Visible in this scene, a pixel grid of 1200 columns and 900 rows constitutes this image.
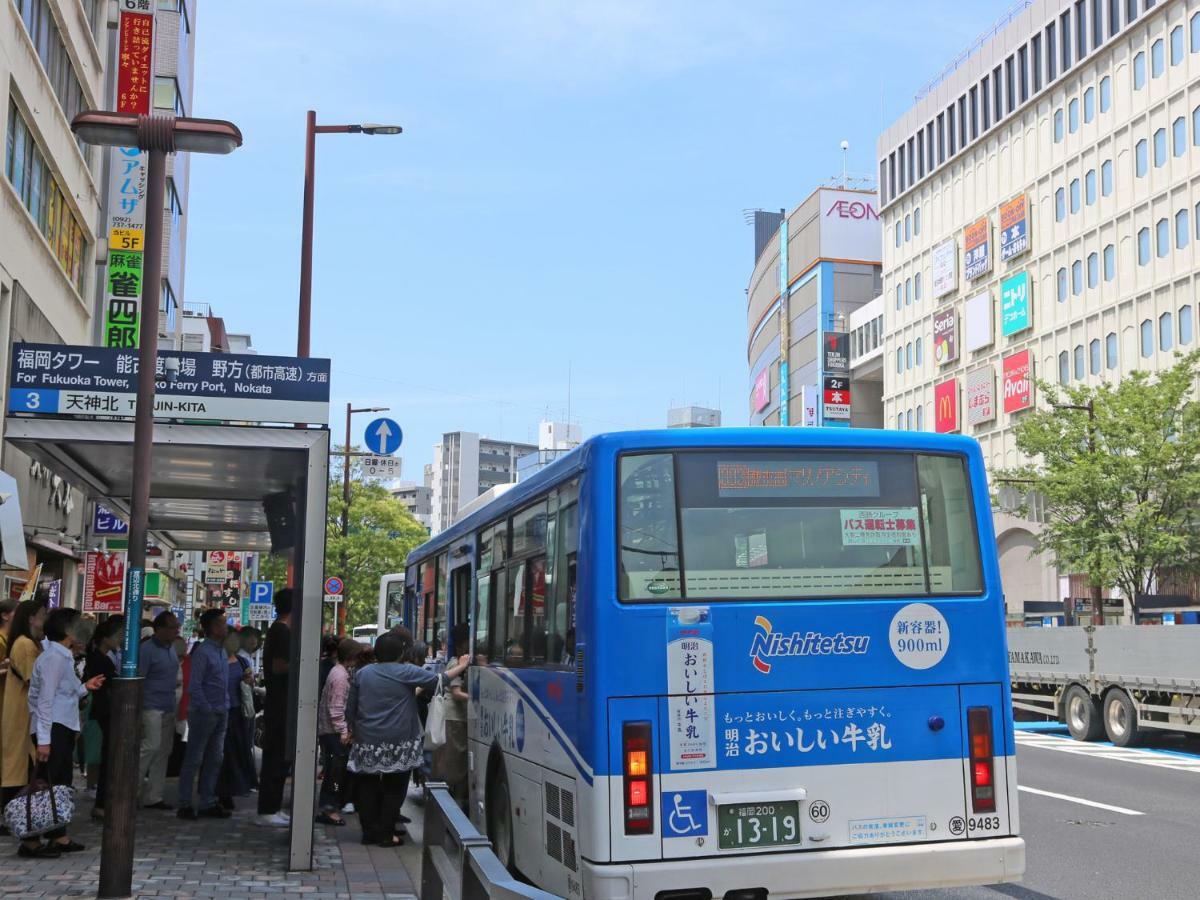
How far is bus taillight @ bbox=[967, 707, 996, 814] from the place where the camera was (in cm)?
778

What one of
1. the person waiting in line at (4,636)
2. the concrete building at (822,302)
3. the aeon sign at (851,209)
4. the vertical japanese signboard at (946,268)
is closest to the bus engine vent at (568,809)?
the person waiting in line at (4,636)

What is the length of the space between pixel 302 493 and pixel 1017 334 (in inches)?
2402

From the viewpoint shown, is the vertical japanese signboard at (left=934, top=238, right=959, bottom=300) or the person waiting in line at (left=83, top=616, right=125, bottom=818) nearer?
the person waiting in line at (left=83, top=616, right=125, bottom=818)

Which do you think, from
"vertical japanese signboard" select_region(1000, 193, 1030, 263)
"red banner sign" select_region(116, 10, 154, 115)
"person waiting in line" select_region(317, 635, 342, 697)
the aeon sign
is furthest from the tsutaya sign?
the aeon sign

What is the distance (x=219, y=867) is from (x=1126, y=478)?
124 feet

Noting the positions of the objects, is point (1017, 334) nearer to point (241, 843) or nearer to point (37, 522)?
point (37, 522)

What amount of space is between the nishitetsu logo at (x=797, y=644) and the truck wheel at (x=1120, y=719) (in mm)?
15755

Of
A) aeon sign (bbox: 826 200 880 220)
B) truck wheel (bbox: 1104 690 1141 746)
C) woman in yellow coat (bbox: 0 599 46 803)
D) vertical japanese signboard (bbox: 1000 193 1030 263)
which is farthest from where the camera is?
aeon sign (bbox: 826 200 880 220)

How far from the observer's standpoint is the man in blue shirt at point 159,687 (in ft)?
41.6

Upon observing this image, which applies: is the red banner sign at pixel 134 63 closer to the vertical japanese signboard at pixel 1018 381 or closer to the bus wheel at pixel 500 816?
the bus wheel at pixel 500 816

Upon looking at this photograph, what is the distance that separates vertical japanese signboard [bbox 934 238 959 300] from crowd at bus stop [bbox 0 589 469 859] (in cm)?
6268

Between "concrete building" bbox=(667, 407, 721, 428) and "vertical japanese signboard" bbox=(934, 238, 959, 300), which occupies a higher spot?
"concrete building" bbox=(667, 407, 721, 428)

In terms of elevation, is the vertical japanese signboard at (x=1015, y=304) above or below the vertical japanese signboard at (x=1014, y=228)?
below

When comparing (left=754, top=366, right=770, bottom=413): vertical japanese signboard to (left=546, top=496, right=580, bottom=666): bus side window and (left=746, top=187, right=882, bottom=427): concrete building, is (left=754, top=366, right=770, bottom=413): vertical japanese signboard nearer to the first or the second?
(left=746, top=187, right=882, bottom=427): concrete building
